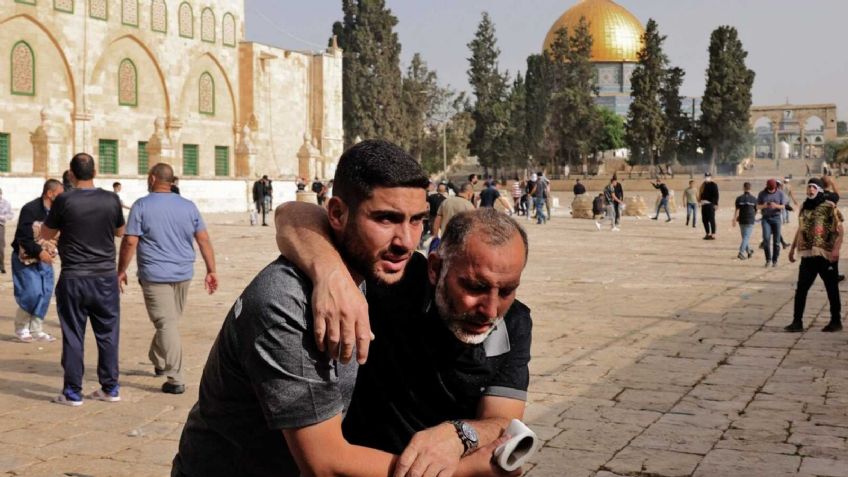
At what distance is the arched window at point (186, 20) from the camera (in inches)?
1608

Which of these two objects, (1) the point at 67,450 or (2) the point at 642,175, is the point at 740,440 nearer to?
(1) the point at 67,450

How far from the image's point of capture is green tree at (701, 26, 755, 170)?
5644 centimetres

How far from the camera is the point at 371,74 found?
53656 millimetres

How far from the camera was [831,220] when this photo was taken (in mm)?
9359

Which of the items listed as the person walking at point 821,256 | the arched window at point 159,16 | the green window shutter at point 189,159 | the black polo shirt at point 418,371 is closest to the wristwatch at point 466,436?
the black polo shirt at point 418,371

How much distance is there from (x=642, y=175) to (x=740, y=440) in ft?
191

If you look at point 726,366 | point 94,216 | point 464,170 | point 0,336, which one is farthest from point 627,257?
point 464,170

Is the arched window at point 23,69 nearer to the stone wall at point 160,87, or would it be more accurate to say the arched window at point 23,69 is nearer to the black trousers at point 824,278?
the stone wall at point 160,87

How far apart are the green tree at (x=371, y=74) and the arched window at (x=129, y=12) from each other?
16.2m

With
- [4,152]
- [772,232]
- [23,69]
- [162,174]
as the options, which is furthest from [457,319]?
[23,69]

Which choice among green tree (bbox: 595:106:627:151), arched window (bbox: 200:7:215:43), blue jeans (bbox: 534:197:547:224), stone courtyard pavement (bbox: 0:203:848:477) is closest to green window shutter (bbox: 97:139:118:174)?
arched window (bbox: 200:7:215:43)

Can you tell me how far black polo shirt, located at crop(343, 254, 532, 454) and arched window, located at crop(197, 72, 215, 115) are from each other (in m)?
41.5

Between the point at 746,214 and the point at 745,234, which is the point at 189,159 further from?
the point at 746,214

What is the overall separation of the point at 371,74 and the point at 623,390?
4811cm
